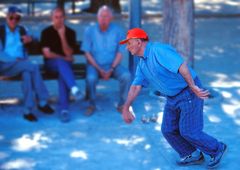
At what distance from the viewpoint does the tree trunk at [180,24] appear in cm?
866

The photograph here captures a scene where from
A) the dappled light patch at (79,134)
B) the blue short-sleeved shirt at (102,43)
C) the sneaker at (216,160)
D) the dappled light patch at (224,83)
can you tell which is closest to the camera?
the sneaker at (216,160)

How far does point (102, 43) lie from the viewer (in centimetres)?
841

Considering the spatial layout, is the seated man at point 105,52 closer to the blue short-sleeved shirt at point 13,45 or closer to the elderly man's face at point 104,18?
the elderly man's face at point 104,18

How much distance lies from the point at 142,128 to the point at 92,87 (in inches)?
37.9

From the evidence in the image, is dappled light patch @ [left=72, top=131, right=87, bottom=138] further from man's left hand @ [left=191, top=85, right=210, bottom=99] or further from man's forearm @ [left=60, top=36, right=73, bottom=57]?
man's left hand @ [left=191, top=85, right=210, bottom=99]

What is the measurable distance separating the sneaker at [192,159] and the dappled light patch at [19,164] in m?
1.54

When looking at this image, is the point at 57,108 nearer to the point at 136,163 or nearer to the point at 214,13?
the point at 136,163

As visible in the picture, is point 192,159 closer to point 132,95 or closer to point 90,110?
point 132,95

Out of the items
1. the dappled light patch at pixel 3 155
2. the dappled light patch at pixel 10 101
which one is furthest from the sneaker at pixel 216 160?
the dappled light patch at pixel 10 101

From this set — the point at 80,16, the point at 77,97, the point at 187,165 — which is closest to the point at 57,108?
the point at 77,97

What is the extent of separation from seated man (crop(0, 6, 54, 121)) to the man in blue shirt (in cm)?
234

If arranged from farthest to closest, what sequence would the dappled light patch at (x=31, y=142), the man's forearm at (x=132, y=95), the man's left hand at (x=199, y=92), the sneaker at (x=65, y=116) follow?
the sneaker at (x=65, y=116)
the dappled light patch at (x=31, y=142)
the man's forearm at (x=132, y=95)
the man's left hand at (x=199, y=92)

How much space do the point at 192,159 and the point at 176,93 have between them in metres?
0.80

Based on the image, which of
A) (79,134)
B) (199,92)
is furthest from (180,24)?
(199,92)
